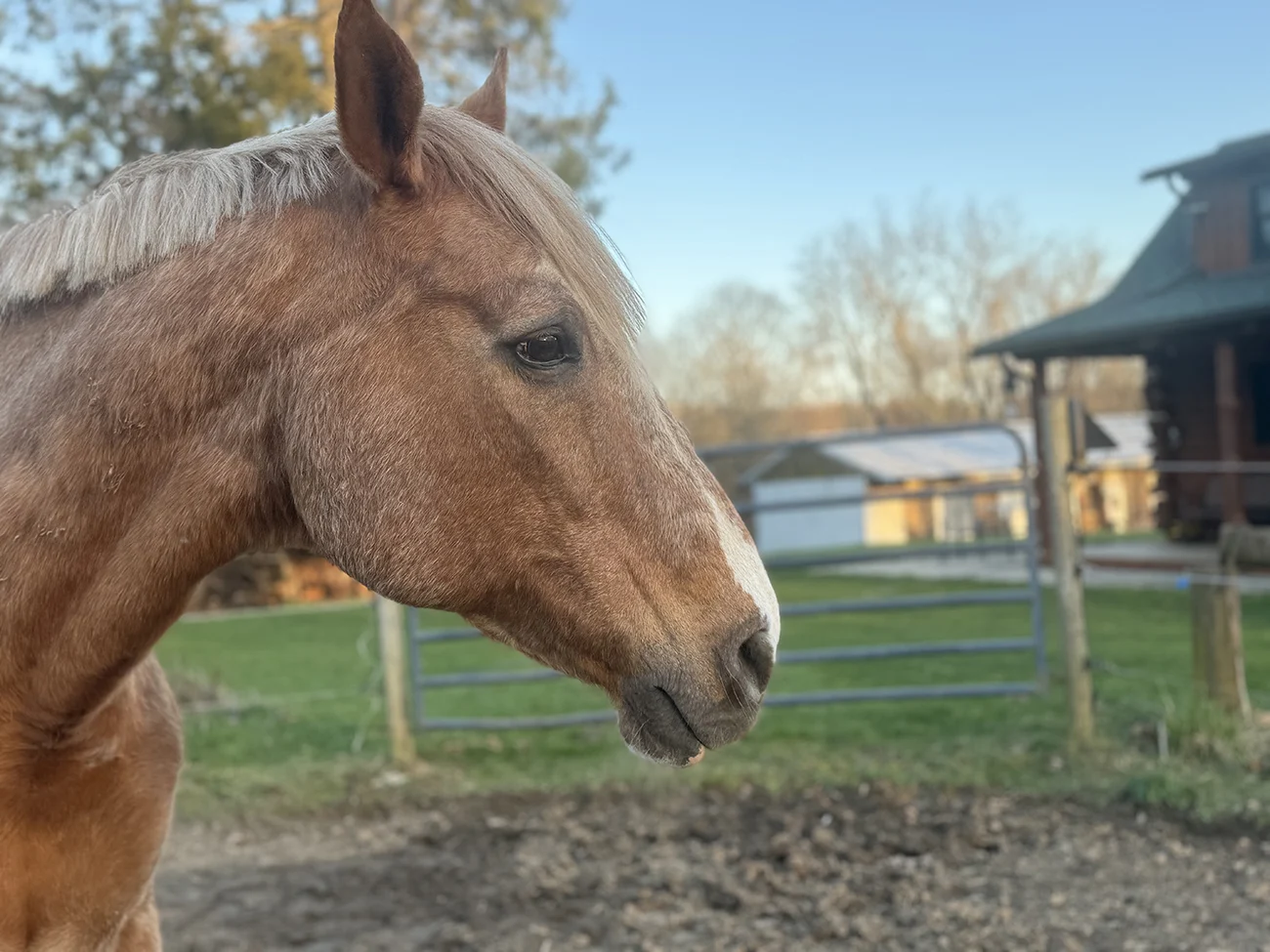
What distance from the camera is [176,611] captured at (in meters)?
1.46

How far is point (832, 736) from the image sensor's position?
5.59 m

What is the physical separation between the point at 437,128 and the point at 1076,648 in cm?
438

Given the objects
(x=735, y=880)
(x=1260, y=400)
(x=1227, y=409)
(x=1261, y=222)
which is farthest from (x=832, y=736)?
(x=1261, y=222)

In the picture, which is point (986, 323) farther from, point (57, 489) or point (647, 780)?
point (57, 489)

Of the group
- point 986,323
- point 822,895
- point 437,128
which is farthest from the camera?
point 986,323

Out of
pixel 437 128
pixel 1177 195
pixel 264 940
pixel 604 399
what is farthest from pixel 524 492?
pixel 1177 195

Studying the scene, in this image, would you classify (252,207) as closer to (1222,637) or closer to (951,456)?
(1222,637)

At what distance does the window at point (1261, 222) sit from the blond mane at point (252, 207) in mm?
13858

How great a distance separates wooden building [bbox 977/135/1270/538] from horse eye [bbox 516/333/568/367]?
11.6 metres

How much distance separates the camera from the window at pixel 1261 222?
495 inches

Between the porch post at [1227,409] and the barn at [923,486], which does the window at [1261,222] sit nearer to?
the porch post at [1227,409]

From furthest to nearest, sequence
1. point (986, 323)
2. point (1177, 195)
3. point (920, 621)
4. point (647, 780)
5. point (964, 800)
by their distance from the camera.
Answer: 1. point (986, 323)
2. point (1177, 195)
3. point (920, 621)
4. point (647, 780)
5. point (964, 800)

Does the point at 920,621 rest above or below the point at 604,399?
below

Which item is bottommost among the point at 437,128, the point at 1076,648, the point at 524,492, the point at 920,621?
the point at 920,621
